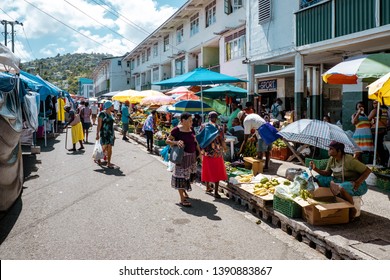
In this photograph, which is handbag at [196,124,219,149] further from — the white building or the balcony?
the white building

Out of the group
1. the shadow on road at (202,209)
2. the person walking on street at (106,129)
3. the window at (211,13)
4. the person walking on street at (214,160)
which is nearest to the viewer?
the shadow on road at (202,209)

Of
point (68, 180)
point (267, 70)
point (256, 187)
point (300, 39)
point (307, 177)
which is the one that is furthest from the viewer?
point (267, 70)

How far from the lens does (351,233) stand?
5.26 metres

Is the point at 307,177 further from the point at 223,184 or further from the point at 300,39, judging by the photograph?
the point at 300,39

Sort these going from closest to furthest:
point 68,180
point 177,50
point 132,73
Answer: point 68,180
point 177,50
point 132,73

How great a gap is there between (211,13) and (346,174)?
21.5 metres

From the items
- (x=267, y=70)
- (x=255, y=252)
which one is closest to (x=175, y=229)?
(x=255, y=252)

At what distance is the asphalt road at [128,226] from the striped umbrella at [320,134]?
1.64m

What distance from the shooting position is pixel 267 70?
63.7 ft

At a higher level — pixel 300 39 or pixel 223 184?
pixel 300 39

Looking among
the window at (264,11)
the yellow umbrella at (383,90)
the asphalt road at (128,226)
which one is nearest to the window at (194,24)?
the window at (264,11)

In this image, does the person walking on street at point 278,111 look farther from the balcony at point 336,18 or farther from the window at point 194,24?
the window at point 194,24

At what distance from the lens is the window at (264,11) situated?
15.4m

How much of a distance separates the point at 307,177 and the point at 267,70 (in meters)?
14.0
